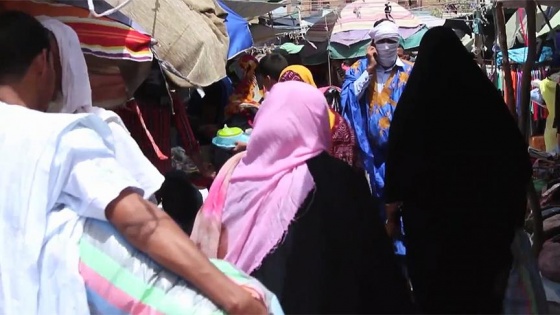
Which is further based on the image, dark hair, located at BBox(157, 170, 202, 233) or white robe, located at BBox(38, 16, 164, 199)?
dark hair, located at BBox(157, 170, 202, 233)

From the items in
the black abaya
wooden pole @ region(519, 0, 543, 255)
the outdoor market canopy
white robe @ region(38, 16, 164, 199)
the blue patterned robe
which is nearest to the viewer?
white robe @ region(38, 16, 164, 199)

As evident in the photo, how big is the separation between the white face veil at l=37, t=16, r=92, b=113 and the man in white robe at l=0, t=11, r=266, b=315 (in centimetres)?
45

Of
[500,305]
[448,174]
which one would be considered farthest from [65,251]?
[500,305]

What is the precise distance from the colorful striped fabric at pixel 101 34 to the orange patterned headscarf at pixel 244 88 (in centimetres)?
240

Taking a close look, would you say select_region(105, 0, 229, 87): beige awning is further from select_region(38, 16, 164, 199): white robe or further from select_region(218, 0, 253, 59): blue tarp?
select_region(218, 0, 253, 59): blue tarp

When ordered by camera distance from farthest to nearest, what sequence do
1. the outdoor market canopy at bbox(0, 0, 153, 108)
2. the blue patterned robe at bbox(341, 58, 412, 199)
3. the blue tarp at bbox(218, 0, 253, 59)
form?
the blue tarp at bbox(218, 0, 253, 59) < the blue patterned robe at bbox(341, 58, 412, 199) < the outdoor market canopy at bbox(0, 0, 153, 108)

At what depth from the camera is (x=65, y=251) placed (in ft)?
5.51

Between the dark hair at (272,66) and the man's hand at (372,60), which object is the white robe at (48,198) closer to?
the man's hand at (372,60)

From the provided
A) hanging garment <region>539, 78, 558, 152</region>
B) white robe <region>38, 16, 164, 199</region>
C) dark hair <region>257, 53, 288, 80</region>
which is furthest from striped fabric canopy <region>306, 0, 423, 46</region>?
white robe <region>38, 16, 164, 199</region>

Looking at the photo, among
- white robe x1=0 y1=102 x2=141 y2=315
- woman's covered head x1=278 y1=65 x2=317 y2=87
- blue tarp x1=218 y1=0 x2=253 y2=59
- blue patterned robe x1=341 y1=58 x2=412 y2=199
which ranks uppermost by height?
white robe x1=0 y1=102 x2=141 y2=315

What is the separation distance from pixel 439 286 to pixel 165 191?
126 centimetres

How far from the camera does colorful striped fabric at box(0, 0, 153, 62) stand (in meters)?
2.57

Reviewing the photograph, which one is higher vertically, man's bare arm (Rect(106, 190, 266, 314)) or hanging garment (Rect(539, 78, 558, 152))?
man's bare arm (Rect(106, 190, 266, 314))

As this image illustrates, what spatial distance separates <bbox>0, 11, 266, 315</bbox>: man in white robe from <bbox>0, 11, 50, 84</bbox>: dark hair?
0.38 ft
